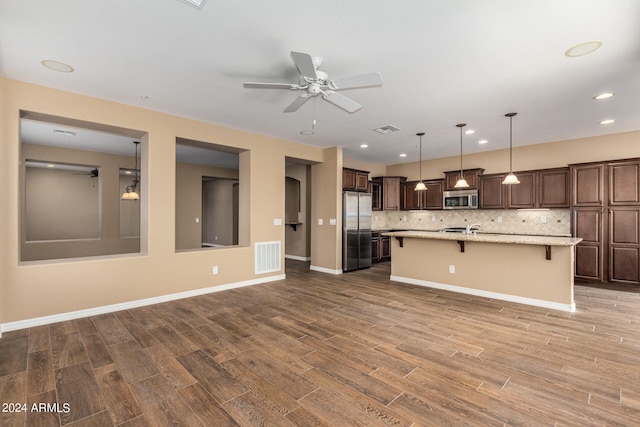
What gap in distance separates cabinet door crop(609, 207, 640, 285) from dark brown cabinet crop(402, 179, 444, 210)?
3183mm

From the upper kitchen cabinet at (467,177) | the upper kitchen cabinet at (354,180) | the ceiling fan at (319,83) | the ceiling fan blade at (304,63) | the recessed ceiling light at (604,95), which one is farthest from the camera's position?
the upper kitchen cabinet at (467,177)

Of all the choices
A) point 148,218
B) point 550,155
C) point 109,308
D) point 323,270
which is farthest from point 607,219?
point 109,308

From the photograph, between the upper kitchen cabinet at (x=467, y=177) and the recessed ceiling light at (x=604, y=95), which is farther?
the upper kitchen cabinet at (x=467, y=177)

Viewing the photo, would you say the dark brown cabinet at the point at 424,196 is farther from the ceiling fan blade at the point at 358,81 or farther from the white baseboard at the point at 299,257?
the ceiling fan blade at the point at 358,81

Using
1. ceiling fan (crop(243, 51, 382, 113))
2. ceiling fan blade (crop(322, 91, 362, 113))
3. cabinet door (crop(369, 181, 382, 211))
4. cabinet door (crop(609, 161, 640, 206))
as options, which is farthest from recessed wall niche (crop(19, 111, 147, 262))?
cabinet door (crop(609, 161, 640, 206))

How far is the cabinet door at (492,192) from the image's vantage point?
6.53 m

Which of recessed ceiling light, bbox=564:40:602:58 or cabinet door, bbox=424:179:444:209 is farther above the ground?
recessed ceiling light, bbox=564:40:602:58

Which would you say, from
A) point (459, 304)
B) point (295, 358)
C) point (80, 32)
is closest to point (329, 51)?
point (80, 32)

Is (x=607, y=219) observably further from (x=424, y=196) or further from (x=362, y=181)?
(x=362, y=181)

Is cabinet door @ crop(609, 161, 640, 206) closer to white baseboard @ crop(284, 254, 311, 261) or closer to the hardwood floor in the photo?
the hardwood floor

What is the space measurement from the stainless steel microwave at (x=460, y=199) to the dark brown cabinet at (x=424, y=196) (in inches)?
7.0

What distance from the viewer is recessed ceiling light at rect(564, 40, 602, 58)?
2.53 metres

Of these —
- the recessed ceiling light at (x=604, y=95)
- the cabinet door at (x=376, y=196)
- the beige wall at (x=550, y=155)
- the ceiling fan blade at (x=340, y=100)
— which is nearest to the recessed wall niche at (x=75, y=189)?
the ceiling fan blade at (x=340, y=100)

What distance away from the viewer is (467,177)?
23.1 ft
